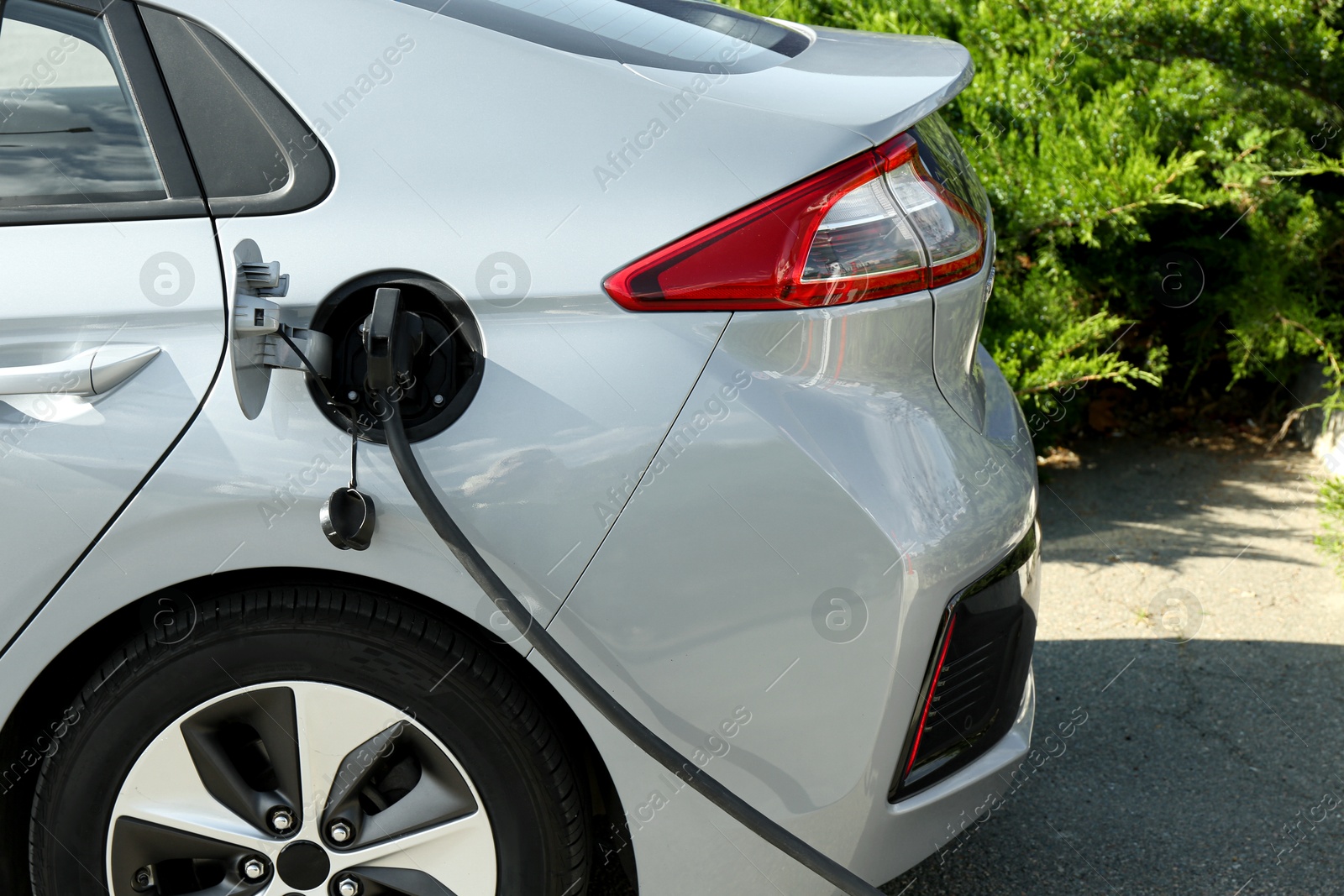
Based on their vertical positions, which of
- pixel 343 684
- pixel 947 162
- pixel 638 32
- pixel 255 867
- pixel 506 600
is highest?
pixel 638 32

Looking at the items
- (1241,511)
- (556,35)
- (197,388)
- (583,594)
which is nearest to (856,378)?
(583,594)

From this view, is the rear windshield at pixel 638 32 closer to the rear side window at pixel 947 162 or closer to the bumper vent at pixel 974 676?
the rear side window at pixel 947 162

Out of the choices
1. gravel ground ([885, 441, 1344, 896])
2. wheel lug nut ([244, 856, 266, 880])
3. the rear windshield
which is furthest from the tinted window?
gravel ground ([885, 441, 1344, 896])

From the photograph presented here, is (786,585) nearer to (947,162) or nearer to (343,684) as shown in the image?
(343,684)

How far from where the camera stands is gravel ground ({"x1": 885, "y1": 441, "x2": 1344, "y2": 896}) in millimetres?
2236

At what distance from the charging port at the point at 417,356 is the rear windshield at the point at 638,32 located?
1.29ft

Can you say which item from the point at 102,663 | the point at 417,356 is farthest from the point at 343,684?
the point at 417,356

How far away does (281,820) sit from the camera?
159cm

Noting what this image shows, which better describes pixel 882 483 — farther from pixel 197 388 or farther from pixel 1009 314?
pixel 1009 314

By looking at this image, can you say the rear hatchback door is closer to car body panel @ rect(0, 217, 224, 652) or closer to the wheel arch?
car body panel @ rect(0, 217, 224, 652)

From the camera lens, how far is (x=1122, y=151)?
12.1 ft

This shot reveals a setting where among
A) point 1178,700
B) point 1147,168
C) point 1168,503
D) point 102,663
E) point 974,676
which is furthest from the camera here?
point 1168,503

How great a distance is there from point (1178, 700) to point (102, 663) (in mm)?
2453

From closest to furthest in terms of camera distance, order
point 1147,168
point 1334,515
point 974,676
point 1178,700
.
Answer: point 974,676 < point 1178,700 < point 1334,515 < point 1147,168
